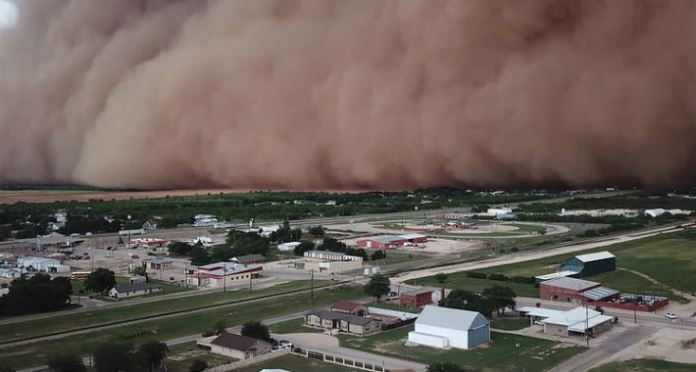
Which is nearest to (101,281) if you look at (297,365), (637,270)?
(297,365)

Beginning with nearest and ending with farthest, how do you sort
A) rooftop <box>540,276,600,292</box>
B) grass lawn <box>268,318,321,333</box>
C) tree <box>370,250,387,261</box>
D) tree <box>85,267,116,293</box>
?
grass lawn <box>268,318,321,333</box>, rooftop <box>540,276,600,292</box>, tree <box>85,267,116,293</box>, tree <box>370,250,387,261</box>

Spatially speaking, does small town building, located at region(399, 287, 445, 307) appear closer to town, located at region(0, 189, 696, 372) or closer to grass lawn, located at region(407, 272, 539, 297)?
town, located at region(0, 189, 696, 372)

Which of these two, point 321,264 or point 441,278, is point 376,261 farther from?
point 441,278

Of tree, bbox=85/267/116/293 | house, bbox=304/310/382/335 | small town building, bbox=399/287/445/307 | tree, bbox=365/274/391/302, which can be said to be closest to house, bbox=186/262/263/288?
tree, bbox=85/267/116/293

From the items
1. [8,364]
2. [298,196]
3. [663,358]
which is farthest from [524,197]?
[8,364]

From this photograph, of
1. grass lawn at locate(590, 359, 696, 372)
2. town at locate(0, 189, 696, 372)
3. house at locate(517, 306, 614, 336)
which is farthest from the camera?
house at locate(517, 306, 614, 336)

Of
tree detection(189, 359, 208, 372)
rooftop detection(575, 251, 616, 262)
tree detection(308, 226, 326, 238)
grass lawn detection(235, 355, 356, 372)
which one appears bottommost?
grass lawn detection(235, 355, 356, 372)

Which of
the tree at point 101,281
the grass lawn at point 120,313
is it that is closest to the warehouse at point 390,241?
the grass lawn at point 120,313
